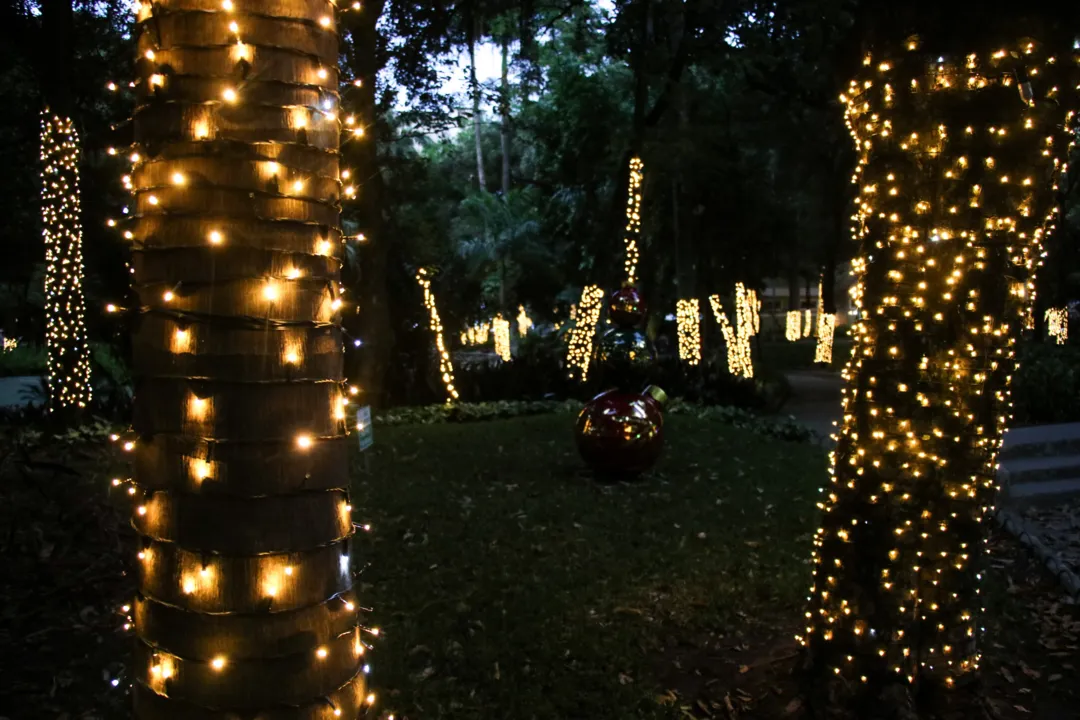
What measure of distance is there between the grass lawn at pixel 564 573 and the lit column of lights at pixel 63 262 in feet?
15.0

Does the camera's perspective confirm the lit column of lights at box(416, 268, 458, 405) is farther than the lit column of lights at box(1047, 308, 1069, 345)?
No

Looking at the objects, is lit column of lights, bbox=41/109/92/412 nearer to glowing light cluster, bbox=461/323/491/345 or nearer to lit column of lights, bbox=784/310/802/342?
glowing light cluster, bbox=461/323/491/345

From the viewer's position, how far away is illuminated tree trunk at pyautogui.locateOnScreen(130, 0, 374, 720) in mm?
2129

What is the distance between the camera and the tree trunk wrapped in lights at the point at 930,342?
3.79m

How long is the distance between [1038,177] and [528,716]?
3332 mm

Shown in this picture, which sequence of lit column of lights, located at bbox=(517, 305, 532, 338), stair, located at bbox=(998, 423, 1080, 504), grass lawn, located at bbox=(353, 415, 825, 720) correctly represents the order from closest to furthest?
grass lawn, located at bbox=(353, 415, 825, 720) < stair, located at bbox=(998, 423, 1080, 504) < lit column of lights, located at bbox=(517, 305, 532, 338)

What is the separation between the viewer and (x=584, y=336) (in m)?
17.6

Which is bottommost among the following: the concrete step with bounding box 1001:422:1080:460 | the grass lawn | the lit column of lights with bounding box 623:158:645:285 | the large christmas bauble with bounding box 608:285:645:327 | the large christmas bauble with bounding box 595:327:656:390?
the grass lawn

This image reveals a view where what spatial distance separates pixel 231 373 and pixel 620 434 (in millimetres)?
7201

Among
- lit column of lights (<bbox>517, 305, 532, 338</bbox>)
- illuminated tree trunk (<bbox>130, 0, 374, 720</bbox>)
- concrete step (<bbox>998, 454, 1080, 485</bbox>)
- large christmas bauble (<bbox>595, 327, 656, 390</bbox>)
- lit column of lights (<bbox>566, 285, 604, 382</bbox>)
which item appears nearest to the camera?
illuminated tree trunk (<bbox>130, 0, 374, 720</bbox>)

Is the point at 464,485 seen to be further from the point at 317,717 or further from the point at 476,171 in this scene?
the point at 476,171

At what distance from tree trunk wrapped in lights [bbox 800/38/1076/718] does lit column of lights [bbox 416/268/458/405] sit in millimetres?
11775

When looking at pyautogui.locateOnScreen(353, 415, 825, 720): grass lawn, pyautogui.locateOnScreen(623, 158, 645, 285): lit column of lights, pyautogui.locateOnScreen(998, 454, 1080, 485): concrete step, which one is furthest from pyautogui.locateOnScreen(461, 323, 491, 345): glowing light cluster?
pyautogui.locateOnScreen(998, 454, 1080, 485): concrete step

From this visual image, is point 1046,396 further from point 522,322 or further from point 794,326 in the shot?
point 794,326
